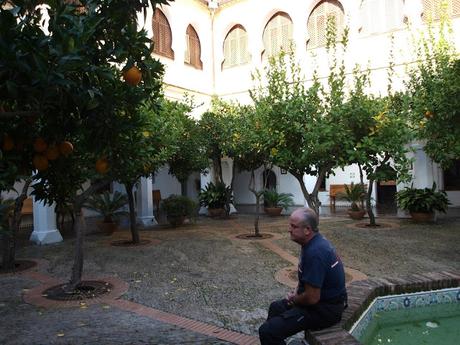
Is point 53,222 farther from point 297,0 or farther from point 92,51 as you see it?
point 297,0

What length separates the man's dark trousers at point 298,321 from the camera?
3.53 m

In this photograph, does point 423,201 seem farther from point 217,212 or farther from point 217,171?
point 217,171

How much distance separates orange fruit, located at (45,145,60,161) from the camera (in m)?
3.31

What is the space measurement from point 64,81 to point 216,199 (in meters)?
15.9

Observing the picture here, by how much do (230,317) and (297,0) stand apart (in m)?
16.1

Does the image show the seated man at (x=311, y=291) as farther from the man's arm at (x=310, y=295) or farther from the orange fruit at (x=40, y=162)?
the orange fruit at (x=40, y=162)

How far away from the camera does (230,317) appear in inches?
225

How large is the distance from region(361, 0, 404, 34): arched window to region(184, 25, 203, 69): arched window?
720cm

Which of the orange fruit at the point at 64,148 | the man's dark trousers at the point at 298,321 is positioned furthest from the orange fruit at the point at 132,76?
the man's dark trousers at the point at 298,321

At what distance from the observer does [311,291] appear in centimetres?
347

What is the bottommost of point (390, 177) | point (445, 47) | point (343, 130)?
point (390, 177)

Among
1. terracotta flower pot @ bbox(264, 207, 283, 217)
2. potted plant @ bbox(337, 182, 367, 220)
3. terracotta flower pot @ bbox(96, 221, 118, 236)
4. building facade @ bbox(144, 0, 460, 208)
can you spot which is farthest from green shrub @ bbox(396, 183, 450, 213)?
terracotta flower pot @ bbox(96, 221, 118, 236)

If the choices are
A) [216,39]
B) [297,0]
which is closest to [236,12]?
[216,39]

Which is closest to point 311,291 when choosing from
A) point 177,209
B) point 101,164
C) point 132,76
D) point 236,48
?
point 101,164
